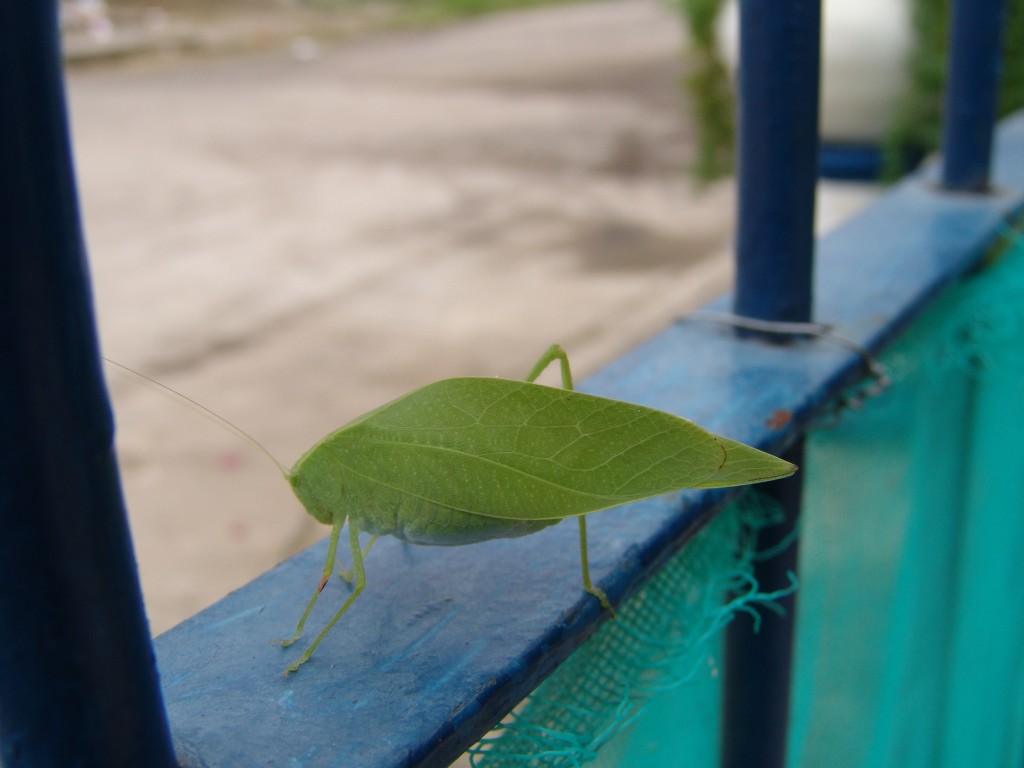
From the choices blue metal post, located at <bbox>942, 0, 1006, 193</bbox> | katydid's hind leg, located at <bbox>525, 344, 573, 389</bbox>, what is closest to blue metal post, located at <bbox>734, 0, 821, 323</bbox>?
katydid's hind leg, located at <bbox>525, 344, 573, 389</bbox>

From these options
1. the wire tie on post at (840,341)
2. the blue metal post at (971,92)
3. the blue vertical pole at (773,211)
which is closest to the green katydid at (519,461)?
the blue vertical pole at (773,211)

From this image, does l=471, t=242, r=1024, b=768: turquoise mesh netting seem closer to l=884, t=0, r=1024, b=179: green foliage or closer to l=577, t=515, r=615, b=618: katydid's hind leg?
l=577, t=515, r=615, b=618: katydid's hind leg

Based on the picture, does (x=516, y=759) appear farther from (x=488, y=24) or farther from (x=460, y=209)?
(x=488, y=24)

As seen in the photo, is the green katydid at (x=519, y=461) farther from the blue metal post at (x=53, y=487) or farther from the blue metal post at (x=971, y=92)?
the blue metal post at (x=971, y=92)

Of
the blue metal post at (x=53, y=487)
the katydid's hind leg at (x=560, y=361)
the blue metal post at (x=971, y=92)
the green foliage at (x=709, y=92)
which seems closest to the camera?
the blue metal post at (x=53, y=487)

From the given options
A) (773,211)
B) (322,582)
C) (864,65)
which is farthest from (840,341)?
(864,65)

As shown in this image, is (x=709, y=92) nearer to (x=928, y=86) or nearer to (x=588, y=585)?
(x=928, y=86)
